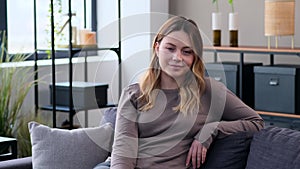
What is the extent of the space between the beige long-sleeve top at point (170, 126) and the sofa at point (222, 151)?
71 mm

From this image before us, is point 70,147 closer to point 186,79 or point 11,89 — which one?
point 186,79

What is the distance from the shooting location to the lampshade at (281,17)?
3.88 metres

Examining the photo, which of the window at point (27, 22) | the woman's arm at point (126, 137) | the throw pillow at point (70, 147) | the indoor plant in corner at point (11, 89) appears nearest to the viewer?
the woman's arm at point (126, 137)

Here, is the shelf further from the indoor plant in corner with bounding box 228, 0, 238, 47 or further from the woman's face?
the woman's face

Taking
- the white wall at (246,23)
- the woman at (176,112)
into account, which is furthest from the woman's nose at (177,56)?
the white wall at (246,23)

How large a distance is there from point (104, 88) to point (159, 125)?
1.90m

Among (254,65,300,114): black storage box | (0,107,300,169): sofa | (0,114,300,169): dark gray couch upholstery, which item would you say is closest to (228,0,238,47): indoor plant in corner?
(254,65,300,114): black storage box

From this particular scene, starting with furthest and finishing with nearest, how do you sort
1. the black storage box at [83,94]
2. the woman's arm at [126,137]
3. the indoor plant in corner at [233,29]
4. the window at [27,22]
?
the window at [27,22] < the black storage box at [83,94] < the indoor plant in corner at [233,29] < the woman's arm at [126,137]

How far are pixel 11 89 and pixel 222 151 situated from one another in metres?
2.04

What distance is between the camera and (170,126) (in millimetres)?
2572

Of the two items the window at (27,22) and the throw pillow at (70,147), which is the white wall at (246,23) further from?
the throw pillow at (70,147)

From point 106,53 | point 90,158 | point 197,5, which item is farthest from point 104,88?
point 90,158

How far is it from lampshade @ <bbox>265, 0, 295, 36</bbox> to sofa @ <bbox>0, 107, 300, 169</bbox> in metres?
1.45

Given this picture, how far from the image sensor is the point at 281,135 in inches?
95.7
